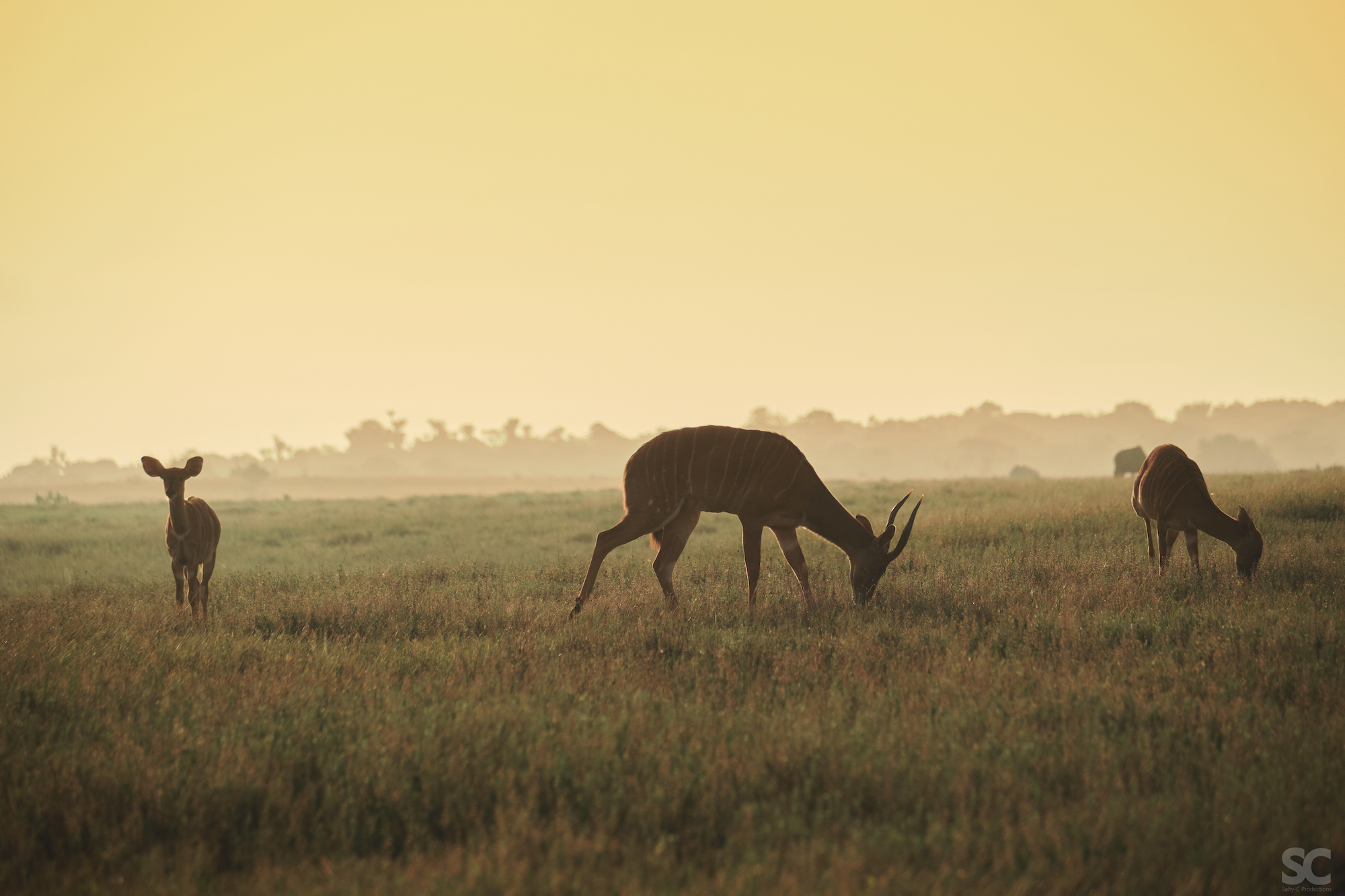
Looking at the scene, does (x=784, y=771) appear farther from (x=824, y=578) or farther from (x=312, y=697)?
(x=824, y=578)

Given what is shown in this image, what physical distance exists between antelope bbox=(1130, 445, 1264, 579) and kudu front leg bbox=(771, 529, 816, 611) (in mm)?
4693

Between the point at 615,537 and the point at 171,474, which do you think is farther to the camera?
the point at 615,537

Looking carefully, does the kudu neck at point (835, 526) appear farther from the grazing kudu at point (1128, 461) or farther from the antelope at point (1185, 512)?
the grazing kudu at point (1128, 461)

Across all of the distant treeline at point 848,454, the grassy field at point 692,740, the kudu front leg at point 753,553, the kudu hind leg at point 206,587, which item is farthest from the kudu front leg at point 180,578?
the distant treeline at point 848,454

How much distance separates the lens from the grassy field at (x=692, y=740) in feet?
11.6

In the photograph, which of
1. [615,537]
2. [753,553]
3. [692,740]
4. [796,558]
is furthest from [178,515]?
[692,740]

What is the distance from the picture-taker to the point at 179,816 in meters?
3.95

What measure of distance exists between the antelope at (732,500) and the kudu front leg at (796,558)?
0.05 ft

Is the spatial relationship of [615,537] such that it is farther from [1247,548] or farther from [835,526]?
[1247,548]

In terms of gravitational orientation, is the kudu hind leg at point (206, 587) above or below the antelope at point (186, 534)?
below

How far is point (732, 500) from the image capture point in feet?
30.8

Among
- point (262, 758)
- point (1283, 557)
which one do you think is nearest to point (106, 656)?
point (262, 758)

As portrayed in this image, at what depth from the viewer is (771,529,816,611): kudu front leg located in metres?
9.23

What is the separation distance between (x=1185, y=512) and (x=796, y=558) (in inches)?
204
